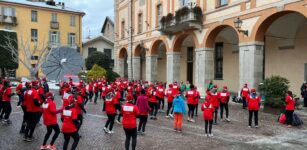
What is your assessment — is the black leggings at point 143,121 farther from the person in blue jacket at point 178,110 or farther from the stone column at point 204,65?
the stone column at point 204,65

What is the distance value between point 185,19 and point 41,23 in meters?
32.6

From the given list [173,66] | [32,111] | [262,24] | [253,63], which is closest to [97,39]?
[173,66]

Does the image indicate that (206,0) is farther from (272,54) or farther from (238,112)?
(238,112)

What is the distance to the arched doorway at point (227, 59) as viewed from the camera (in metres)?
24.8

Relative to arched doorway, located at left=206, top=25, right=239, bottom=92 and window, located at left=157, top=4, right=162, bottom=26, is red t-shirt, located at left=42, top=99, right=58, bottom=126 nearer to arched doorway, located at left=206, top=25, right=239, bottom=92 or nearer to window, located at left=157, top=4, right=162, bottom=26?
arched doorway, located at left=206, top=25, right=239, bottom=92

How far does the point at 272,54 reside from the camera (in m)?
21.8

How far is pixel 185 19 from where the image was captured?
23.1 metres

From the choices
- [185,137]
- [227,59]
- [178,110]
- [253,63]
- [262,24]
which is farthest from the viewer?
[227,59]

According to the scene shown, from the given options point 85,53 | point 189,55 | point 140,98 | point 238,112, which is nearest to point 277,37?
point 238,112

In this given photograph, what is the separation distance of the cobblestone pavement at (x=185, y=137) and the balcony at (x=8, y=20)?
36141mm

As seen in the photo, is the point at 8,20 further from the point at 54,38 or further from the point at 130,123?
the point at 130,123

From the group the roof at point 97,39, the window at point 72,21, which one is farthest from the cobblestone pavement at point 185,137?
the window at point 72,21

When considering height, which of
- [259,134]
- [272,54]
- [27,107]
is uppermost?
[272,54]

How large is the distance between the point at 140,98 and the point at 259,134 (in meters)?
4.60
